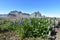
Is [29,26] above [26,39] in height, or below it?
above

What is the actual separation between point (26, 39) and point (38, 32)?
839mm

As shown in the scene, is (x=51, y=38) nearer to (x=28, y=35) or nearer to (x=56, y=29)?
(x=56, y=29)

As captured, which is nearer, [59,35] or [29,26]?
[59,35]

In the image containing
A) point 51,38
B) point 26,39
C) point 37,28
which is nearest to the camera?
point 51,38

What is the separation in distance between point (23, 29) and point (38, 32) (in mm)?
919

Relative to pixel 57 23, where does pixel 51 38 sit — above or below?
below

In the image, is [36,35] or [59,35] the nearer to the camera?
[59,35]

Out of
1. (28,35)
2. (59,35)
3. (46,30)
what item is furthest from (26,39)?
(59,35)

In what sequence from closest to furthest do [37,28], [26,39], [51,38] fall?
[51,38]
[26,39]
[37,28]

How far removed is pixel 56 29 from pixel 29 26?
1.61 m

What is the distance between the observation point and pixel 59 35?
7.46 m

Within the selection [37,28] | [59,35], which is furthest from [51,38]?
[37,28]

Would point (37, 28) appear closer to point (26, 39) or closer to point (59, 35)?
point (26, 39)

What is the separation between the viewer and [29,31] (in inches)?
350
